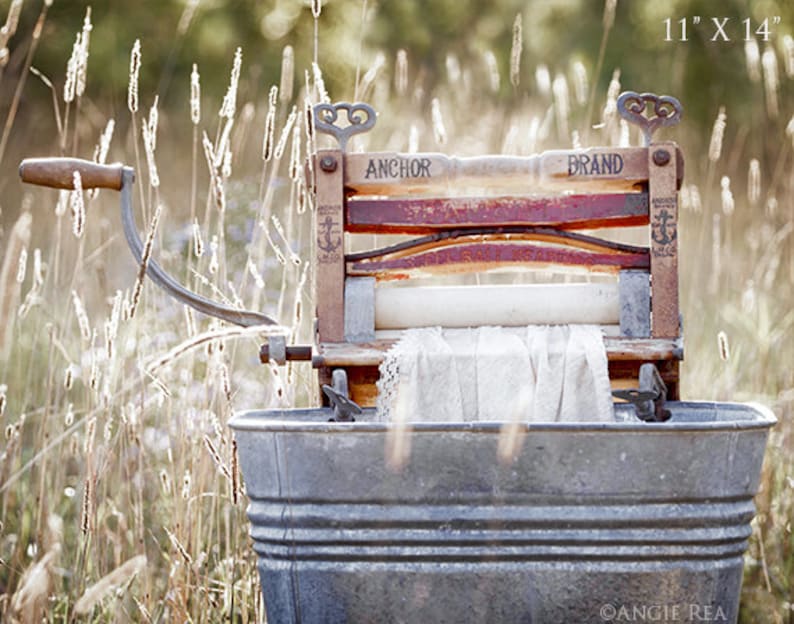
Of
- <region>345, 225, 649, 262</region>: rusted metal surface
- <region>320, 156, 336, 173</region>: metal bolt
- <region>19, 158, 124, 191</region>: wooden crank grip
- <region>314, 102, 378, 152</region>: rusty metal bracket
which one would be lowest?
<region>345, 225, 649, 262</region>: rusted metal surface

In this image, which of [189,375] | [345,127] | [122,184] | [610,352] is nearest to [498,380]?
[610,352]

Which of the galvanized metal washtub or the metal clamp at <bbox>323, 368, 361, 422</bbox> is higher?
the metal clamp at <bbox>323, 368, 361, 422</bbox>

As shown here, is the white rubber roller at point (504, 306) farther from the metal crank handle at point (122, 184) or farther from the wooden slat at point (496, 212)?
the metal crank handle at point (122, 184)

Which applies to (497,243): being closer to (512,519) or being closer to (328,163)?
(328,163)

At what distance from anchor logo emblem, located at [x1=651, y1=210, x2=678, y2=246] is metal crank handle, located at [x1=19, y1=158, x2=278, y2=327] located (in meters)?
0.75

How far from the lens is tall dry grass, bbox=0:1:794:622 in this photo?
88.1 inches

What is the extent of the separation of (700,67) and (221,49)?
9.67 ft

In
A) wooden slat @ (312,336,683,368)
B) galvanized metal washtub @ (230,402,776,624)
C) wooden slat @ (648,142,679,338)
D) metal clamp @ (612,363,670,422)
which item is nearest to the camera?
galvanized metal washtub @ (230,402,776,624)

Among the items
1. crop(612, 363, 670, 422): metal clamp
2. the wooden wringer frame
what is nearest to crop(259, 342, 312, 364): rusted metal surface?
the wooden wringer frame

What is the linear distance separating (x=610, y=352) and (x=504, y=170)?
41 cm

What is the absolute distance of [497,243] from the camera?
92.8 inches

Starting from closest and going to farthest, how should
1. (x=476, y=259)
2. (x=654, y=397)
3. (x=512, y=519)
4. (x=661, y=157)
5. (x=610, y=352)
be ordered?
(x=512, y=519) → (x=654, y=397) → (x=610, y=352) → (x=661, y=157) → (x=476, y=259)

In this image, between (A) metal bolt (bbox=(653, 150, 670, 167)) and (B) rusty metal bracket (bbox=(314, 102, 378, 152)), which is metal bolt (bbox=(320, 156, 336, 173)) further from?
(A) metal bolt (bbox=(653, 150, 670, 167))

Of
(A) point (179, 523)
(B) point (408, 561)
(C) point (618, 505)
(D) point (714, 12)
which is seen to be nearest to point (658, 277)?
(C) point (618, 505)
